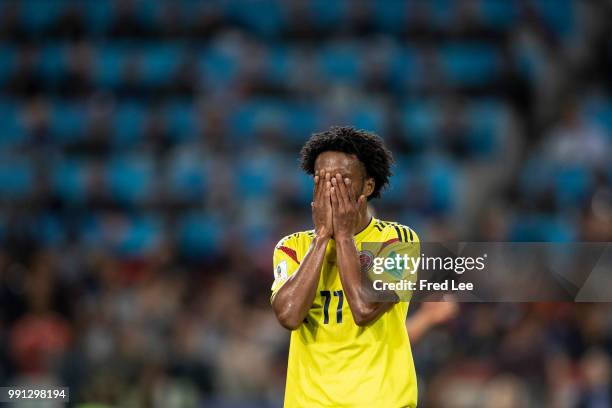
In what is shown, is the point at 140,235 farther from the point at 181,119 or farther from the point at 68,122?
the point at 68,122

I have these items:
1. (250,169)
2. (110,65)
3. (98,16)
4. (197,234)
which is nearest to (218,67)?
(110,65)

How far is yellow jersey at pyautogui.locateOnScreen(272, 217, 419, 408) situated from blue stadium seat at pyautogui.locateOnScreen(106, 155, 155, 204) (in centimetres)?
626

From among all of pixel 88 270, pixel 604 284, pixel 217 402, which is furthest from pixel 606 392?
pixel 88 270

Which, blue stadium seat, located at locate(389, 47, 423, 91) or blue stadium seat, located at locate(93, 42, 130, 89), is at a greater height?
blue stadium seat, located at locate(93, 42, 130, 89)

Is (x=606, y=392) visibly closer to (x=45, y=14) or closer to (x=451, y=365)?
(x=451, y=365)

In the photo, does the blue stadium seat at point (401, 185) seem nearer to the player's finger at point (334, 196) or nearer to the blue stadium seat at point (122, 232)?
the blue stadium seat at point (122, 232)

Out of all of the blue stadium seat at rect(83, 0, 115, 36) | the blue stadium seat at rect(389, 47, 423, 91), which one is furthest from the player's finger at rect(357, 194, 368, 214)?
the blue stadium seat at rect(83, 0, 115, 36)

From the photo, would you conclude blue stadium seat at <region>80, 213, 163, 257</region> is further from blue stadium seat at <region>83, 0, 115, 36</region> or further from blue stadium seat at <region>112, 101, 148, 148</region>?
blue stadium seat at <region>83, 0, 115, 36</region>

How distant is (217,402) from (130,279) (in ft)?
6.67

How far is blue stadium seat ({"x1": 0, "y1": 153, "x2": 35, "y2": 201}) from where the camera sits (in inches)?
396

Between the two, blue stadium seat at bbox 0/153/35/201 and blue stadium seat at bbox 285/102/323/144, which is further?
blue stadium seat at bbox 285/102/323/144

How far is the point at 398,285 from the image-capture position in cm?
408

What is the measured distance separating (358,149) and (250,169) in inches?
238

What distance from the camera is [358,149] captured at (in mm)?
4082
